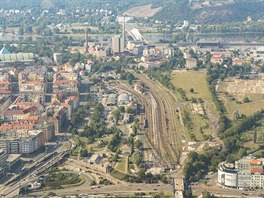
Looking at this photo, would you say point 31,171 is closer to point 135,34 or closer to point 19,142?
point 19,142

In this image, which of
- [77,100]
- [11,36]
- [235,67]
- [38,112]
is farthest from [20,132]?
[11,36]

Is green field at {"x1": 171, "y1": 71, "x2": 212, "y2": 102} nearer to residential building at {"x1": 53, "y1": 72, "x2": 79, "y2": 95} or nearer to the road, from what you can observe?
residential building at {"x1": 53, "y1": 72, "x2": 79, "y2": 95}

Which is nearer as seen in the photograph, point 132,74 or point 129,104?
point 129,104

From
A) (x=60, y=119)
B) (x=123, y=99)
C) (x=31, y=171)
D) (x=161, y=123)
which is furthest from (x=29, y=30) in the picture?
(x=31, y=171)

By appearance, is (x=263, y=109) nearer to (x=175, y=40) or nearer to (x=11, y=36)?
(x=175, y=40)

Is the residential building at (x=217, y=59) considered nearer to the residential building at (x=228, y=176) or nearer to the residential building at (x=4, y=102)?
the residential building at (x=4, y=102)

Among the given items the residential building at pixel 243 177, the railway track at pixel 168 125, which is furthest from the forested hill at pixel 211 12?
the residential building at pixel 243 177
